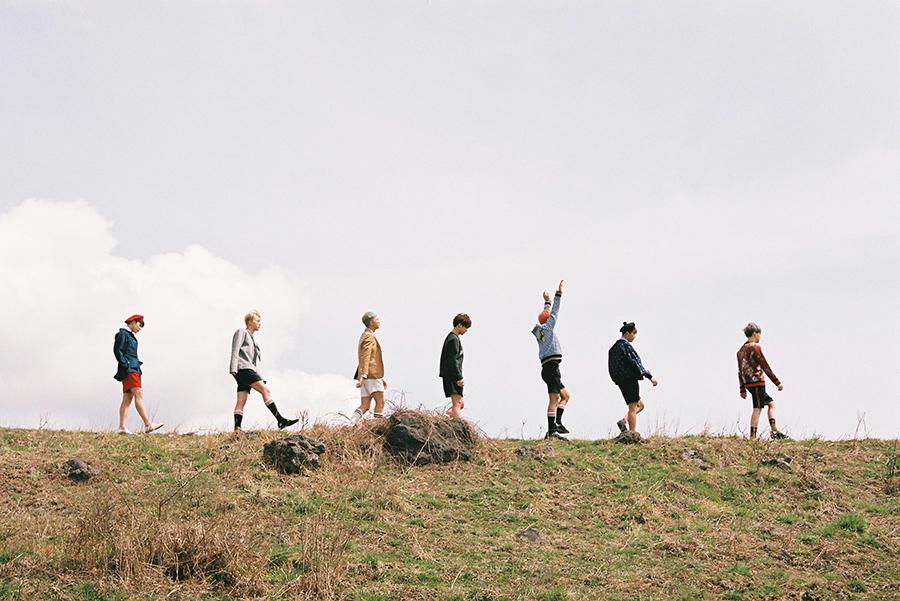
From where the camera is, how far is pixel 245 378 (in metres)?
14.9

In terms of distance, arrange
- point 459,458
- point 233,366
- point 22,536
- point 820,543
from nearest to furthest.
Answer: point 22,536
point 820,543
point 459,458
point 233,366

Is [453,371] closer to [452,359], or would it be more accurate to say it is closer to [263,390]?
[452,359]

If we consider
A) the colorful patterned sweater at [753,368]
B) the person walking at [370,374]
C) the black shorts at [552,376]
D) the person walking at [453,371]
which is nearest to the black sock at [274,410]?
the person walking at [370,374]

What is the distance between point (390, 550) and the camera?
10156mm

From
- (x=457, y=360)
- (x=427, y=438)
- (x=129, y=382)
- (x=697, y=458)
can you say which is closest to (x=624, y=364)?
(x=697, y=458)

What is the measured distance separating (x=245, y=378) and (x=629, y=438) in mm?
6607

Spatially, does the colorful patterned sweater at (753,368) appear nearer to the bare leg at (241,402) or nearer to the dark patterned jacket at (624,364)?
the dark patterned jacket at (624,364)

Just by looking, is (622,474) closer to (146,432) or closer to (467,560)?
(467,560)

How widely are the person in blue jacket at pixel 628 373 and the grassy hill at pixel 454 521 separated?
0.75 meters

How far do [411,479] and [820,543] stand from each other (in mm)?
5486

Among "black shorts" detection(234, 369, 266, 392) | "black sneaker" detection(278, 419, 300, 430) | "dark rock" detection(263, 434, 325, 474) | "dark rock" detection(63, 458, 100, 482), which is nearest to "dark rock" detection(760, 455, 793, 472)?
"dark rock" detection(263, 434, 325, 474)

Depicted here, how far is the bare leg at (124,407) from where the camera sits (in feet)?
50.6

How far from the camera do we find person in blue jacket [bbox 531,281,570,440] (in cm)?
1566

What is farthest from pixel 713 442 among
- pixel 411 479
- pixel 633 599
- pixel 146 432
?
pixel 146 432
